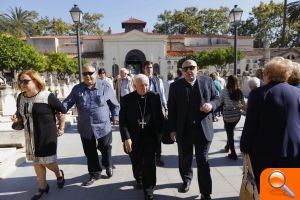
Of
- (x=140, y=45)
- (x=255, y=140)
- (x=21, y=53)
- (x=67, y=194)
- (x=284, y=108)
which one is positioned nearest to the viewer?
(x=284, y=108)

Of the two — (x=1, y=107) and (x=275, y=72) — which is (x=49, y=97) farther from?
(x=1, y=107)

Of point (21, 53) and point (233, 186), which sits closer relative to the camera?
point (233, 186)

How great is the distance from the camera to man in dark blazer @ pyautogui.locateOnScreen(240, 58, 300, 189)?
8.45 feet

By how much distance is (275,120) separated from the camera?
2590 mm

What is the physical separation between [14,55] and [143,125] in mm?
30502

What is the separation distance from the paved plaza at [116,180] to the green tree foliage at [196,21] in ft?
207

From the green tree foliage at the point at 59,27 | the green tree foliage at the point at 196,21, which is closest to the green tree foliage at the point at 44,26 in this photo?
the green tree foliage at the point at 59,27

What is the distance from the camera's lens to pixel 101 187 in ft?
15.3

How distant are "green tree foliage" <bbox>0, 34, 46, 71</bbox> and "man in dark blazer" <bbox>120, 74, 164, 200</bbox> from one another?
29.8 meters

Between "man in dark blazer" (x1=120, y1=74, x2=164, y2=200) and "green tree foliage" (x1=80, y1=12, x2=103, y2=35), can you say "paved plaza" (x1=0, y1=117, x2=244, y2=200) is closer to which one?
"man in dark blazer" (x1=120, y1=74, x2=164, y2=200)

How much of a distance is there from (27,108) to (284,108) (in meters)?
3.22

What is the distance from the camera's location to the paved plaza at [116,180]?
436 centimetres

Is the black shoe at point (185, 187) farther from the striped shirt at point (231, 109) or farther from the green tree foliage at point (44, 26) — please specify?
the green tree foliage at point (44, 26)

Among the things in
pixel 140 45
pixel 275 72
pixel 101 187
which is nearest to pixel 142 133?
pixel 101 187
